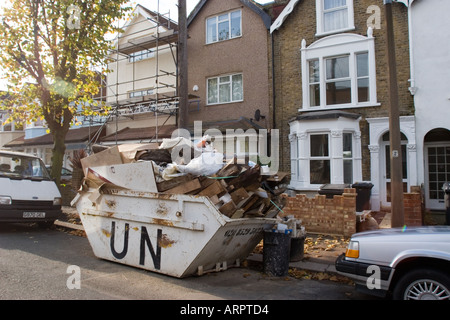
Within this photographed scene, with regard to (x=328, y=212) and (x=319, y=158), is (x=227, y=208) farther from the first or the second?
(x=319, y=158)

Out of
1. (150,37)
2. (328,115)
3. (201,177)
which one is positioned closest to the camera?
(201,177)

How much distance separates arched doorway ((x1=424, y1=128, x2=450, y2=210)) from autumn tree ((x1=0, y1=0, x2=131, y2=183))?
435 inches

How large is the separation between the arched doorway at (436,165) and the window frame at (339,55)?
234 centimetres

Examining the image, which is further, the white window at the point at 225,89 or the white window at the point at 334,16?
the white window at the point at 225,89

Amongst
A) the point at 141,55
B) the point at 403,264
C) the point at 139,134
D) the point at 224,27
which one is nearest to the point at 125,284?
the point at 403,264

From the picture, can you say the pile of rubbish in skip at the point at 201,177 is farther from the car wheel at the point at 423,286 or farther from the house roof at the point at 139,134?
the house roof at the point at 139,134

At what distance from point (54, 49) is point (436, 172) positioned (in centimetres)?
1293

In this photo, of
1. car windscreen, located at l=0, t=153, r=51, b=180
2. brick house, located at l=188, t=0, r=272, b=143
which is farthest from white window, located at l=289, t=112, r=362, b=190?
car windscreen, located at l=0, t=153, r=51, b=180

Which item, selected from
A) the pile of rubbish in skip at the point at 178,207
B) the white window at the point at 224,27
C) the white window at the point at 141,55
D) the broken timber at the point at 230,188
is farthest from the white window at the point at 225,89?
the broken timber at the point at 230,188

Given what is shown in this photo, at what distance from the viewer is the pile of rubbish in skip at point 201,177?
5.46 m

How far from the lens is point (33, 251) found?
7.00 meters

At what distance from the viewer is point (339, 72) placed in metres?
13.0

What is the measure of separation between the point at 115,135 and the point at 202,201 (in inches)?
537

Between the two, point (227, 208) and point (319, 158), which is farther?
point (319, 158)
